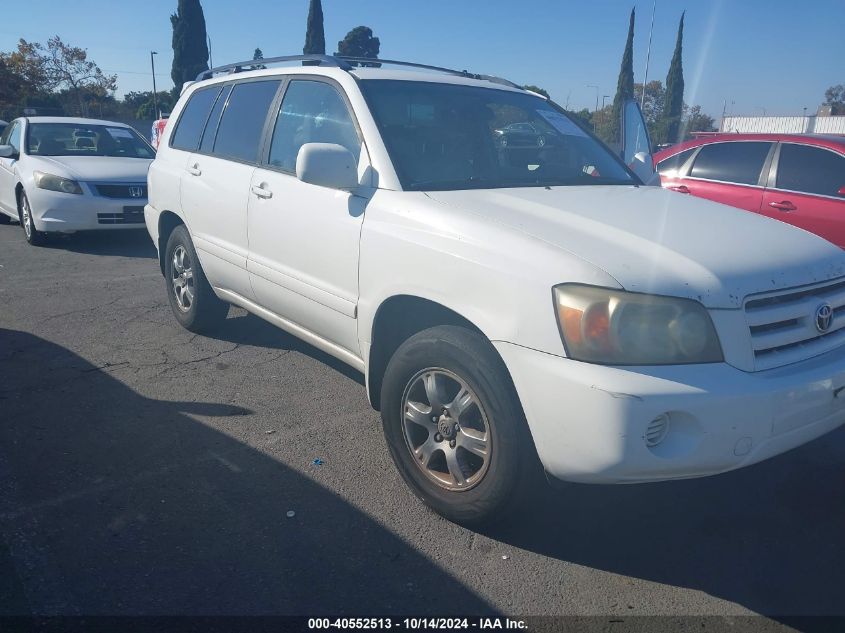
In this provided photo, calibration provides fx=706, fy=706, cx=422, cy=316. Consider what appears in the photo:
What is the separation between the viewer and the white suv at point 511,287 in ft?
7.80

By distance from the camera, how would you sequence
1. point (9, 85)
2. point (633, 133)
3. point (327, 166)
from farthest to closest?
1. point (9, 85)
2. point (633, 133)
3. point (327, 166)

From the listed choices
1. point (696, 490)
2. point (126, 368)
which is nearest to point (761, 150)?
point (696, 490)

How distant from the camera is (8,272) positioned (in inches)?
294

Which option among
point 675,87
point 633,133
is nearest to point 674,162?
point 633,133

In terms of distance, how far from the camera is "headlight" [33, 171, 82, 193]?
8500 millimetres

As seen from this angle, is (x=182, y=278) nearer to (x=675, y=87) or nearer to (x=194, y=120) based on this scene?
(x=194, y=120)

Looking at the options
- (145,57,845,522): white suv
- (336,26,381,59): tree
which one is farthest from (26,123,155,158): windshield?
(336,26,381,59): tree

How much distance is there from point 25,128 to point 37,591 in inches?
347

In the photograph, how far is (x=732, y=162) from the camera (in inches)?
288

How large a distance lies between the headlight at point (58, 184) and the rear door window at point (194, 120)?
373cm

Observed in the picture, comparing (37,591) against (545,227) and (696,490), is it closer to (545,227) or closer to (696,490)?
(545,227)

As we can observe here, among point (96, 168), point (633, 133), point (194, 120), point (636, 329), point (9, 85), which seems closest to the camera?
point (636, 329)

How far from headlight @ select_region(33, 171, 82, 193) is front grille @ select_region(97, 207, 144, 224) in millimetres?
409

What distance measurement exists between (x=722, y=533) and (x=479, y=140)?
226 centimetres
